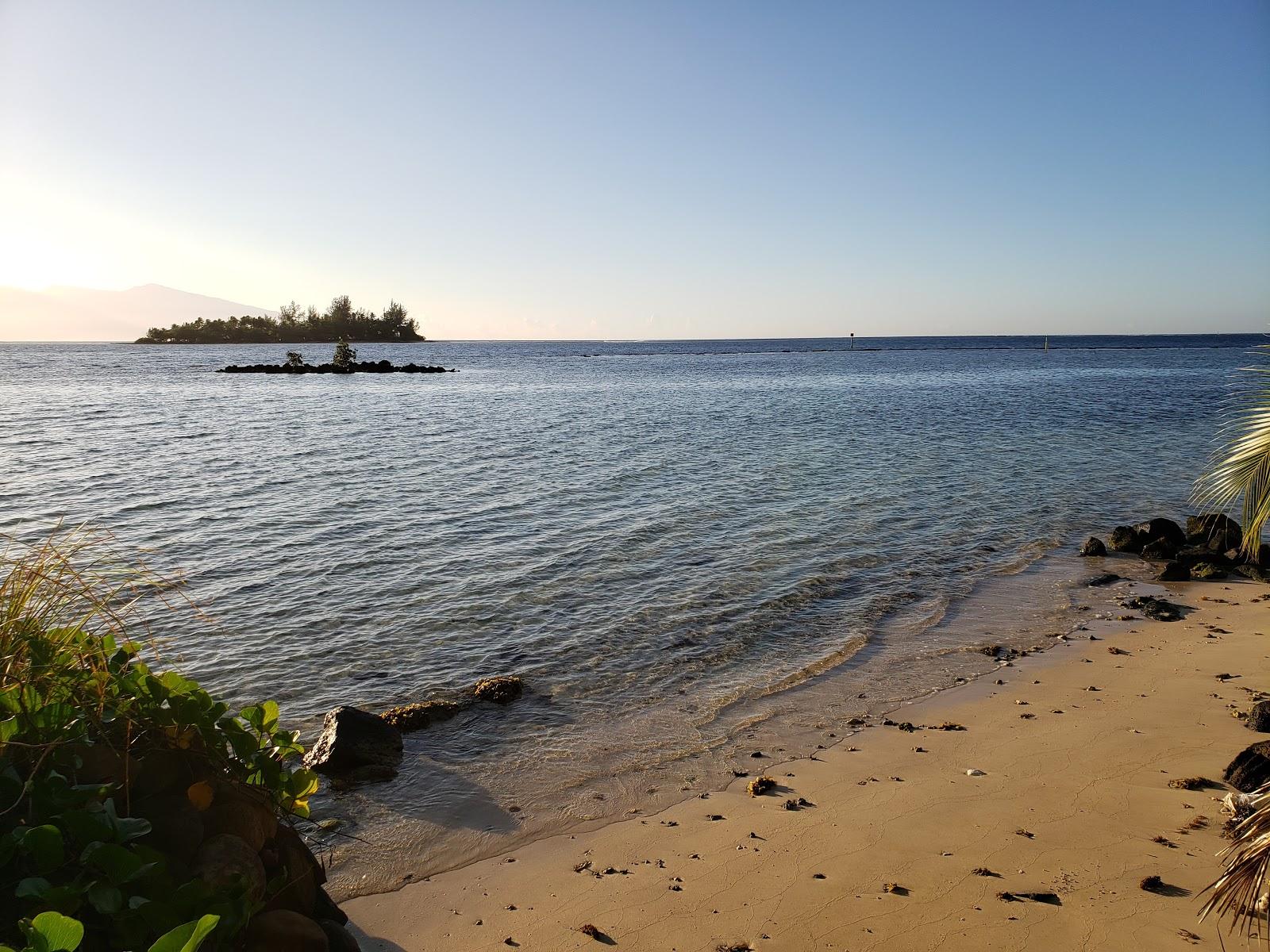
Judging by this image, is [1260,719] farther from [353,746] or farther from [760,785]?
[353,746]

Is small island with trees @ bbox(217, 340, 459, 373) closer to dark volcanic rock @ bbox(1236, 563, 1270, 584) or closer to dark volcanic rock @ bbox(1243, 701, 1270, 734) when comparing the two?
dark volcanic rock @ bbox(1236, 563, 1270, 584)

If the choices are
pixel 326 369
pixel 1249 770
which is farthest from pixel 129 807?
pixel 326 369

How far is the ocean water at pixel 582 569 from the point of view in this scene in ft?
29.3

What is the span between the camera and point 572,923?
5953 mm

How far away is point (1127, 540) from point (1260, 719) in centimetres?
966

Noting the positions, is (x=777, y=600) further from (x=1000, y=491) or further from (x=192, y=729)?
(x=1000, y=491)

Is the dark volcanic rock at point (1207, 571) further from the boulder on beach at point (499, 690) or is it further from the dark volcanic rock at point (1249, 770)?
the boulder on beach at point (499, 690)

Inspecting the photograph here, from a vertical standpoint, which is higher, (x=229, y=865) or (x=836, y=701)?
(x=229, y=865)

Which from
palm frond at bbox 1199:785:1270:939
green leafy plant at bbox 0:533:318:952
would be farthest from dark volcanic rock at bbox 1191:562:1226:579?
green leafy plant at bbox 0:533:318:952

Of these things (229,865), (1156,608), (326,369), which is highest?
(326,369)

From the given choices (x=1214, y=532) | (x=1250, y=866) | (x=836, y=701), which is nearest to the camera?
(x=1250, y=866)

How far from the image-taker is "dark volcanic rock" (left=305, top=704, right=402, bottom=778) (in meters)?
8.32

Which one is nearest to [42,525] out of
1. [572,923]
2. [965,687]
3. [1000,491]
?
[572,923]

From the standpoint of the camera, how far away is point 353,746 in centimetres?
842
